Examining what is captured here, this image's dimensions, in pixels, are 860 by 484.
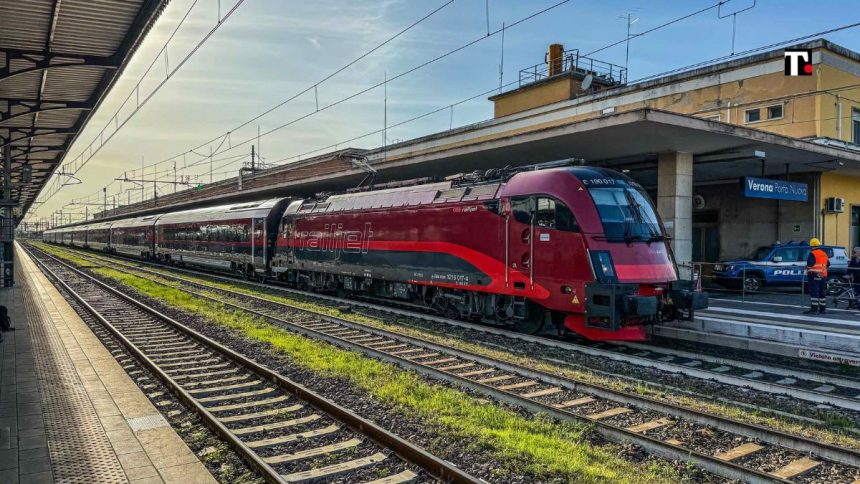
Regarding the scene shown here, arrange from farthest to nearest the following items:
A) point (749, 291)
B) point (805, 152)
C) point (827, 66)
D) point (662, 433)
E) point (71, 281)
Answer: point (71, 281) < point (827, 66) < point (749, 291) < point (805, 152) < point (662, 433)

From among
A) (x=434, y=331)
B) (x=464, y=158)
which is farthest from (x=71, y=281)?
(x=434, y=331)

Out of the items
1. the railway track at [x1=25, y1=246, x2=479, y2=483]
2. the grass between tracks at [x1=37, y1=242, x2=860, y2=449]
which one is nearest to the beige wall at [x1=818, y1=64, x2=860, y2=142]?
the grass between tracks at [x1=37, y1=242, x2=860, y2=449]

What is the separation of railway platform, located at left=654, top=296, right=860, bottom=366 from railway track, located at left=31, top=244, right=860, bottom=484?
16.0 feet

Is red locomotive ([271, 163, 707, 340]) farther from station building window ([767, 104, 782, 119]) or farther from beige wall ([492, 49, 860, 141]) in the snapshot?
station building window ([767, 104, 782, 119])

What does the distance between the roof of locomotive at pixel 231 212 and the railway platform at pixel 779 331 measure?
16.0 metres

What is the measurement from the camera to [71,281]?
85.3ft

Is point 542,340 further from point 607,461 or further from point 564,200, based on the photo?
point 607,461

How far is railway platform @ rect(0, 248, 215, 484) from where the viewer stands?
5.41 metres

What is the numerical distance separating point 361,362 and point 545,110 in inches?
856

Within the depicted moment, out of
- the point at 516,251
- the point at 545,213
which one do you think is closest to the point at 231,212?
the point at 516,251

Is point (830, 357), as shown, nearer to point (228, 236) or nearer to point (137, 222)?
point (228, 236)

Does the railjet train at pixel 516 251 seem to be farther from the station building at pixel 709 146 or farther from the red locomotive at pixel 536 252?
the station building at pixel 709 146

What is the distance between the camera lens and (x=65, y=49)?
1222 centimetres

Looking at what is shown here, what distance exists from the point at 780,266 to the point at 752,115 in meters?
7.15
